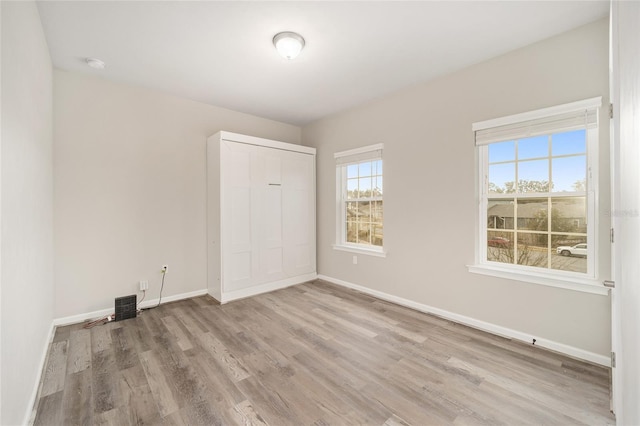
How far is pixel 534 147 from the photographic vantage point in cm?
266

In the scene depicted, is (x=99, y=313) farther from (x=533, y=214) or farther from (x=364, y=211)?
(x=533, y=214)

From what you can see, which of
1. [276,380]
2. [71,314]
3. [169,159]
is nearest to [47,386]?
[71,314]

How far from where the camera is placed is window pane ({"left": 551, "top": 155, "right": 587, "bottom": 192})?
239cm

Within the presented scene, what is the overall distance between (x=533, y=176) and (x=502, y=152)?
0.38 metres

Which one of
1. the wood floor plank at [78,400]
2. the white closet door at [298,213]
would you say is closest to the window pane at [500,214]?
the white closet door at [298,213]

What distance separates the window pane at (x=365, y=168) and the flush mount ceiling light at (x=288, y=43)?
209 centimetres

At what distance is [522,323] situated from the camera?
2.64 meters

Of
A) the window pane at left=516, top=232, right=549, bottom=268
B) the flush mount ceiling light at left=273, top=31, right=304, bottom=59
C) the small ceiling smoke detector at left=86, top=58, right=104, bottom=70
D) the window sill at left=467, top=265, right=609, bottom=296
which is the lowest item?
the window sill at left=467, top=265, right=609, bottom=296

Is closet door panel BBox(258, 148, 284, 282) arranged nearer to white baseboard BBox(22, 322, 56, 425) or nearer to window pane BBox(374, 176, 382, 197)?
window pane BBox(374, 176, 382, 197)

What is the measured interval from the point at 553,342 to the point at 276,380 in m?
2.48

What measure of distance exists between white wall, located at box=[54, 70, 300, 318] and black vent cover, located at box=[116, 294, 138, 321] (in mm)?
231

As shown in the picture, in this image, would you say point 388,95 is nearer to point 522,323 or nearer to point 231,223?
point 231,223

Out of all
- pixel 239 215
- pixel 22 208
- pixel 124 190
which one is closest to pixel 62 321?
pixel 124 190

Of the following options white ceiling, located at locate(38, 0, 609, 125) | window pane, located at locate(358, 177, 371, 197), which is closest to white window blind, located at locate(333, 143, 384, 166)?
window pane, located at locate(358, 177, 371, 197)
